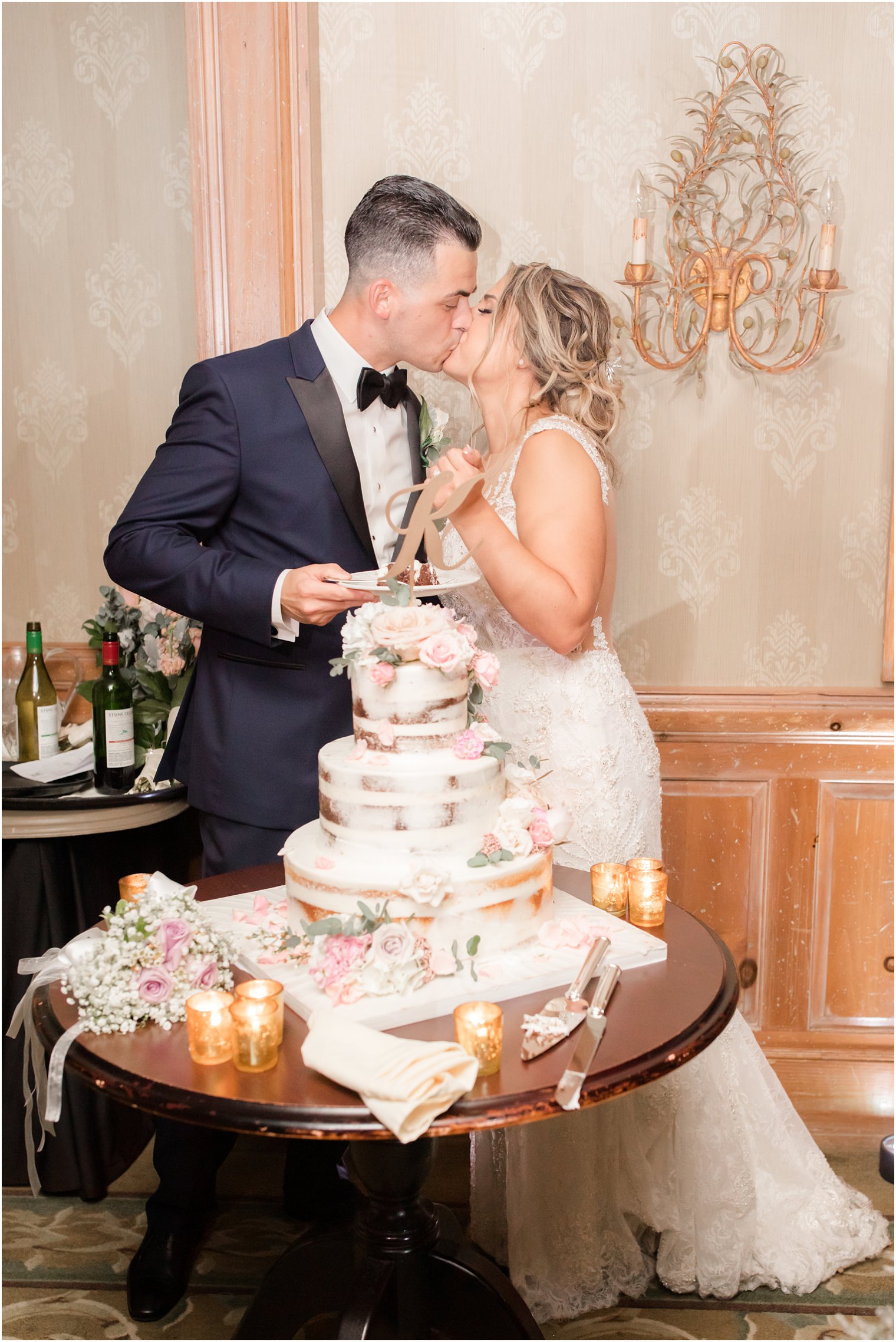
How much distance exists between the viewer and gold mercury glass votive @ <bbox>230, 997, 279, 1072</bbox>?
1.45 metres

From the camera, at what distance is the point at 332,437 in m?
2.39

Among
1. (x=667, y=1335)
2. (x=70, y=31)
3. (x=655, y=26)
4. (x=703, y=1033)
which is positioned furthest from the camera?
(x=70, y=31)

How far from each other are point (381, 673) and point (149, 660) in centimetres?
166

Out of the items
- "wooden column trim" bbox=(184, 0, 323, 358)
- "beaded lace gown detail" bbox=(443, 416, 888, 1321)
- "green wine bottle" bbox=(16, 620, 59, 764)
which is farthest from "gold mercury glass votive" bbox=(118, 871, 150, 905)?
"wooden column trim" bbox=(184, 0, 323, 358)

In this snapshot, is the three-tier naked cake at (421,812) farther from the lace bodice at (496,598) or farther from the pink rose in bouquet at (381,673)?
the lace bodice at (496,598)

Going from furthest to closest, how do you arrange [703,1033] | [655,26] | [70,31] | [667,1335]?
[70,31]
[655,26]
[667,1335]
[703,1033]

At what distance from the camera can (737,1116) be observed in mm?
2541

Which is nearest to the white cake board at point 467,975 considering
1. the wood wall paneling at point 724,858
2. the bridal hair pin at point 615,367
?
the wood wall paneling at point 724,858

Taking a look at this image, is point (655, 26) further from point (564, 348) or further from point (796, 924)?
point (796, 924)

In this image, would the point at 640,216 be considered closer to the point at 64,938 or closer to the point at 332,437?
the point at 332,437

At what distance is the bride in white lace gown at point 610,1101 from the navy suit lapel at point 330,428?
29 cm

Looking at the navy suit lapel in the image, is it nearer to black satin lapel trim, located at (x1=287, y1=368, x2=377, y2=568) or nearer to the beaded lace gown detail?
black satin lapel trim, located at (x1=287, y1=368, x2=377, y2=568)

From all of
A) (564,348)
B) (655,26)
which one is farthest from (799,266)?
(564,348)

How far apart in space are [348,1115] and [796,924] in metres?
2.45
